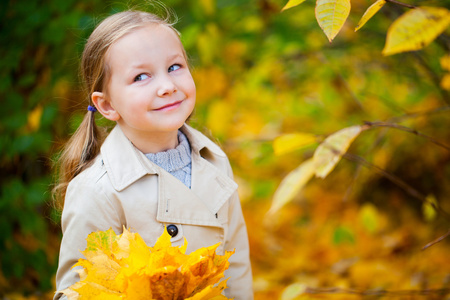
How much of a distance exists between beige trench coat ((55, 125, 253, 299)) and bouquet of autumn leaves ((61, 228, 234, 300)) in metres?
0.14

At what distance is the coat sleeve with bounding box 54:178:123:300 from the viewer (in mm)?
1082

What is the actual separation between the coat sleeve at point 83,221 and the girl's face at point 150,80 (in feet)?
0.64

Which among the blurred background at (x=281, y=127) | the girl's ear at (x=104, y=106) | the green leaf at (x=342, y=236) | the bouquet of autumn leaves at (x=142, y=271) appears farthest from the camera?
the green leaf at (x=342, y=236)

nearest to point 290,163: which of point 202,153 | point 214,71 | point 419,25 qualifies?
point 214,71

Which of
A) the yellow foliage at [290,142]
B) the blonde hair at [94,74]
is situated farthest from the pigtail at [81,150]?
the yellow foliage at [290,142]

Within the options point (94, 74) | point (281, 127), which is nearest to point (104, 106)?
point (94, 74)

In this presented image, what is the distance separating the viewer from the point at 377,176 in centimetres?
303

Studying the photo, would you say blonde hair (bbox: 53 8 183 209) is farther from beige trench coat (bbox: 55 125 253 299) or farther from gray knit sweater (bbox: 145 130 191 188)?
gray knit sweater (bbox: 145 130 191 188)

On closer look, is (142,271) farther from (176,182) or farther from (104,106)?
(104,106)

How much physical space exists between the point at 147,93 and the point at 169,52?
0.12m

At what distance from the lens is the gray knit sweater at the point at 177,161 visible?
1.19 metres

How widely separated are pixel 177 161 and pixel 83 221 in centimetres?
28

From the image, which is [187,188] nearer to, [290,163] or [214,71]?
[214,71]

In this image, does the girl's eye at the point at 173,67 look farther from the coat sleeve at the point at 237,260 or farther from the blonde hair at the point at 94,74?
the coat sleeve at the point at 237,260
